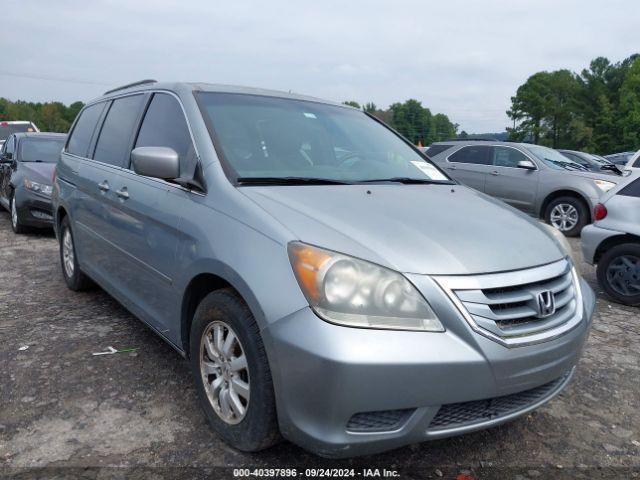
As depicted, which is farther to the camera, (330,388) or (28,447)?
(28,447)

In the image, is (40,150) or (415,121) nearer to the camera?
(40,150)

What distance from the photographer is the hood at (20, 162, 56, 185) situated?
7.77 meters

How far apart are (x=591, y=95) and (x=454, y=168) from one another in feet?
187

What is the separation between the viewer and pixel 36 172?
7871 millimetres

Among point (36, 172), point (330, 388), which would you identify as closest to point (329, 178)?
point (330, 388)

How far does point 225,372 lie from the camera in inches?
92.7

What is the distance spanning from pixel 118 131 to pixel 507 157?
7.91 metres

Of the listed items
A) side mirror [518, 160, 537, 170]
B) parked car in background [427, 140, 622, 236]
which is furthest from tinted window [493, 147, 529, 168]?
side mirror [518, 160, 537, 170]

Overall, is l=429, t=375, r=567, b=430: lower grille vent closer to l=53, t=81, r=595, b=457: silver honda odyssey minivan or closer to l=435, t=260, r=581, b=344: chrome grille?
l=53, t=81, r=595, b=457: silver honda odyssey minivan

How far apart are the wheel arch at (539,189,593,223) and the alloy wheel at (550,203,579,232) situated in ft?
0.52

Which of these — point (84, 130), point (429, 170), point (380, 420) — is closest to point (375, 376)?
point (380, 420)

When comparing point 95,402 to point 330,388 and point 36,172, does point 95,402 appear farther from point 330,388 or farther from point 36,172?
point 36,172

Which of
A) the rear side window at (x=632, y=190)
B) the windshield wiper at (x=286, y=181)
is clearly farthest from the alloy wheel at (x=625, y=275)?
the windshield wiper at (x=286, y=181)

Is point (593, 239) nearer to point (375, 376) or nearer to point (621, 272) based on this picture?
point (621, 272)
